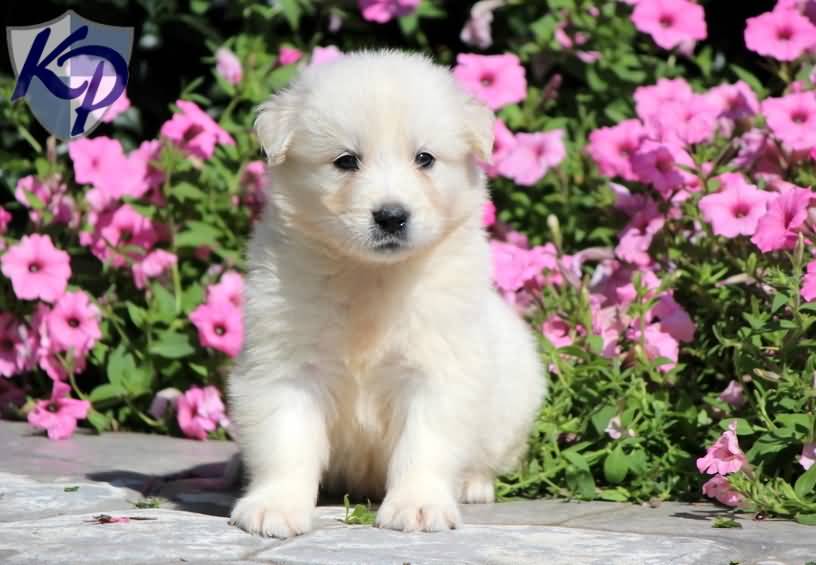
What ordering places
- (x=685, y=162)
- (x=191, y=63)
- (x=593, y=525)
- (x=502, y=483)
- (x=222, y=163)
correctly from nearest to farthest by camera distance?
(x=593, y=525) → (x=502, y=483) → (x=685, y=162) → (x=222, y=163) → (x=191, y=63)

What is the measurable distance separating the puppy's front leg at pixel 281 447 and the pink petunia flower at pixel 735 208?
5.45ft

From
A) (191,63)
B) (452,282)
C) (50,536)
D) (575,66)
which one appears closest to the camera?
(50,536)

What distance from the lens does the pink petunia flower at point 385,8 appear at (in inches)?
247

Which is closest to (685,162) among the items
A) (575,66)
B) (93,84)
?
(575,66)

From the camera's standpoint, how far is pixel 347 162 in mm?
3836

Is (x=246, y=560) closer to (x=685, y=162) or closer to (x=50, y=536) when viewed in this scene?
(x=50, y=536)

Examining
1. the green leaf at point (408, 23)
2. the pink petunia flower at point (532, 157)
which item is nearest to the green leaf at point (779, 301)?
the pink petunia flower at point (532, 157)

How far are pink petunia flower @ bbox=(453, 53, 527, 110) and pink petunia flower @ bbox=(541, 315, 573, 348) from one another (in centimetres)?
122

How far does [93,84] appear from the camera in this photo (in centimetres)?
545

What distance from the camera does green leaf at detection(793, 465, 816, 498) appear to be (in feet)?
12.6

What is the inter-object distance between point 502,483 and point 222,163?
2.17 m

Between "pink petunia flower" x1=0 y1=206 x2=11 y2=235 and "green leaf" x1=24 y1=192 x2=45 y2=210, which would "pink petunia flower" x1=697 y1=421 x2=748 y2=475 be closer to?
"green leaf" x1=24 y1=192 x2=45 y2=210

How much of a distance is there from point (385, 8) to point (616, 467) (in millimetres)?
2830

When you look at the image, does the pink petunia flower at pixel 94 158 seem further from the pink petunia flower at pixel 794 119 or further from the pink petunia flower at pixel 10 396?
the pink petunia flower at pixel 794 119
